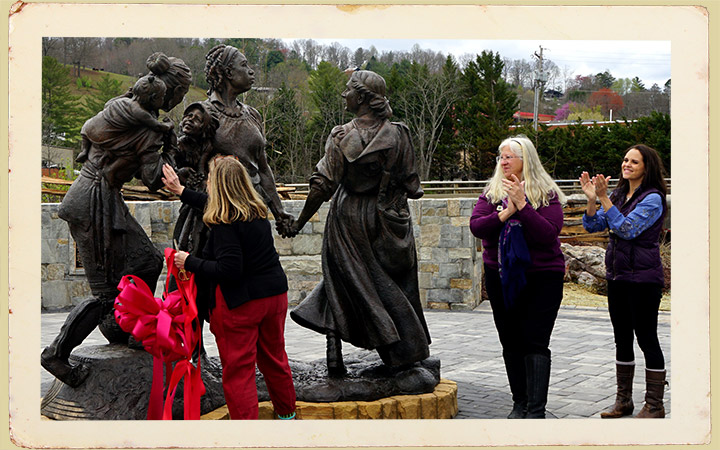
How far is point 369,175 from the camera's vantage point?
5.72 metres

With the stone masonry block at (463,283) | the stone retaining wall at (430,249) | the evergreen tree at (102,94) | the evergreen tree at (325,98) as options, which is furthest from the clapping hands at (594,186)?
the evergreen tree at (102,94)

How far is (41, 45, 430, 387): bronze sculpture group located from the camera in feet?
17.3

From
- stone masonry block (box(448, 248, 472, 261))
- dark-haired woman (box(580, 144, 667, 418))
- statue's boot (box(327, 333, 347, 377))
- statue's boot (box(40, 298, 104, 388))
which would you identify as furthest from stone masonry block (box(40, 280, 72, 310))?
dark-haired woman (box(580, 144, 667, 418))

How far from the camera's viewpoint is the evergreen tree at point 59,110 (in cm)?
1961

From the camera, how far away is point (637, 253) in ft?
17.7

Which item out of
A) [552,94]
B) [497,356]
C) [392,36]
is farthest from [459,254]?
[552,94]

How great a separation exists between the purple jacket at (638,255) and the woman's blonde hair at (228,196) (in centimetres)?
245

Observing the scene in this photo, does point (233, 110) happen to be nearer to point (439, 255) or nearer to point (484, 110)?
point (439, 255)

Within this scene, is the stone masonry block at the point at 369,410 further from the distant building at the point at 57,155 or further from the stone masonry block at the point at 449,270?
the distant building at the point at 57,155

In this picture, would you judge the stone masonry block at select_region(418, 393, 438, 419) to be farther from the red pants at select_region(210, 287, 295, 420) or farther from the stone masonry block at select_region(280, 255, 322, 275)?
the stone masonry block at select_region(280, 255, 322, 275)

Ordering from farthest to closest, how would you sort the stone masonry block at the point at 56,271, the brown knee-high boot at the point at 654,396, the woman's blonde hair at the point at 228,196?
the stone masonry block at the point at 56,271, the brown knee-high boot at the point at 654,396, the woman's blonde hair at the point at 228,196

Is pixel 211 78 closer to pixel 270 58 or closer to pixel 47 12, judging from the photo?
pixel 47 12

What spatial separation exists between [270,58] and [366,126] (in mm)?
15521

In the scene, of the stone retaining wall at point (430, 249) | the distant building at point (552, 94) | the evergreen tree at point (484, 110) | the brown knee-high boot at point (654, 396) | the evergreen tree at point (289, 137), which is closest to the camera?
the brown knee-high boot at point (654, 396)
